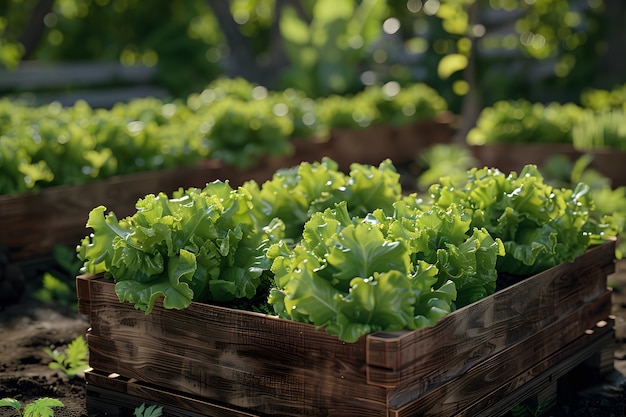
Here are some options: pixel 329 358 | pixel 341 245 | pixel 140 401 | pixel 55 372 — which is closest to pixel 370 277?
pixel 341 245

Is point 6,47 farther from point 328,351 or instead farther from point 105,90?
point 328,351

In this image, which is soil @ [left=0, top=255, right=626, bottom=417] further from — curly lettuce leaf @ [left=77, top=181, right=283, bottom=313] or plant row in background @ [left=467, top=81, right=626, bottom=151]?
plant row in background @ [left=467, top=81, right=626, bottom=151]

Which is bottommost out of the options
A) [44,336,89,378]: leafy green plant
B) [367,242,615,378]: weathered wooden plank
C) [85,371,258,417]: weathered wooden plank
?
[44,336,89,378]: leafy green plant

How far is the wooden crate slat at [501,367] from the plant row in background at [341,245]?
0.25 meters

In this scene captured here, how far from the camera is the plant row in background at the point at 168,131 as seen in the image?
5.82m

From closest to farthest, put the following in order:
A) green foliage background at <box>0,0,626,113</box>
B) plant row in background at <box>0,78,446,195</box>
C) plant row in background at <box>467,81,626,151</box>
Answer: plant row in background at <box>0,78,446,195</box>, plant row in background at <box>467,81,626,151</box>, green foliage background at <box>0,0,626,113</box>

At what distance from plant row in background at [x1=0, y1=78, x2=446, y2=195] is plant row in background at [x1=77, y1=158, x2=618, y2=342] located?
91.9 inches

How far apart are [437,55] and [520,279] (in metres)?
11.5

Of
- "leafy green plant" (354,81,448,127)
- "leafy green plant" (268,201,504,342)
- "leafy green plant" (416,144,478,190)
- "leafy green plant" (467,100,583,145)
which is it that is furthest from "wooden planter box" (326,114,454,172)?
"leafy green plant" (268,201,504,342)

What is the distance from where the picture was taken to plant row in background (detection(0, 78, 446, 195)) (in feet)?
19.1

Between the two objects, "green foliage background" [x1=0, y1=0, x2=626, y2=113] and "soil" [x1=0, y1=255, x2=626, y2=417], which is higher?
"green foliage background" [x1=0, y1=0, x2=626, y2=113]

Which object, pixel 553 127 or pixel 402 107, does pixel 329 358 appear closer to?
pixel 553 127

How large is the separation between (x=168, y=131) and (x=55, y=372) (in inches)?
133

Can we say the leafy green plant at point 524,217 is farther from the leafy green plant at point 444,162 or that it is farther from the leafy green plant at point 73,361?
the leafy green plant at point 444,162
